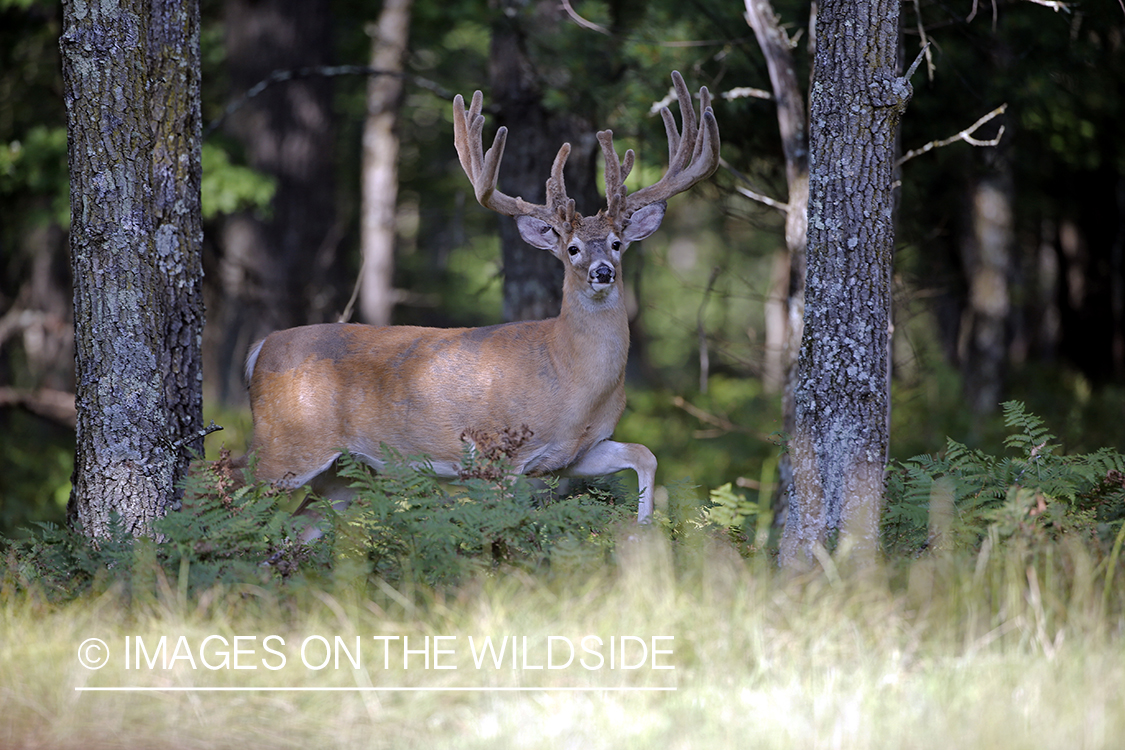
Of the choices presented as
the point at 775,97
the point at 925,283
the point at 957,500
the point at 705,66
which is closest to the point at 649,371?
the point at 925,283

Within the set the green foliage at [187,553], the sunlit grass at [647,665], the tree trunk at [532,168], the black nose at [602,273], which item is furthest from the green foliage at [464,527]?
the tree trunk at [532,168]

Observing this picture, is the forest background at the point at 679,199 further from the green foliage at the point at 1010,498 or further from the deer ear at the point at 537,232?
the deer ear at the point at 537,232

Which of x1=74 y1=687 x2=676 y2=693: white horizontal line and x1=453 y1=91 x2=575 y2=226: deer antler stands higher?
x1=453 y1=91 x2=575 y2=226: deer antler

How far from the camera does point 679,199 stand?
20703 mm

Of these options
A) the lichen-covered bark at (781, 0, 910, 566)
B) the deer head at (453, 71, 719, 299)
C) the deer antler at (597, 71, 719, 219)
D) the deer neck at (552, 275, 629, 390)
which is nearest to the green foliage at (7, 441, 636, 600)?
the lichen-covered bark at (781, 0, 910, 566)

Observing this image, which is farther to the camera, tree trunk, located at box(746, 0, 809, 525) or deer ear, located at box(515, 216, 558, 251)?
tree trunk, located at box(746, 0, 809, 525)

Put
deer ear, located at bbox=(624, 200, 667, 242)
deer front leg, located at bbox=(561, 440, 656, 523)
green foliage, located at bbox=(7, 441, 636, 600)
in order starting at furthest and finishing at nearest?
deer ear, located at bbox=(624, 200, 667, 242)
deer front leg, located at bbox=(561, 440, 656, 523)
green foliage, located at bbox=(7, 441, 636, 600)

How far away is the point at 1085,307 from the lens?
16578 millimetres

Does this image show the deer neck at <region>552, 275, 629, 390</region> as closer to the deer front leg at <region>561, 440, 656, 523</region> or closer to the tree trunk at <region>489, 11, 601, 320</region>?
the deer front leg at <region>561, 440, 656, 523</region>

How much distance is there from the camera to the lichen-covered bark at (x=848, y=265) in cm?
501

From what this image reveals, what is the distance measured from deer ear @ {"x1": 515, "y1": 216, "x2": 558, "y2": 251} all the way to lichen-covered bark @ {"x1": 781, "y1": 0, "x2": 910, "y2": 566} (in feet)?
5.67

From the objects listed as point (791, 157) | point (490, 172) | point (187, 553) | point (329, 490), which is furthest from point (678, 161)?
point (187, 553)

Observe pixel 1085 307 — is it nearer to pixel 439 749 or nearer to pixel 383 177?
pixel 383 177

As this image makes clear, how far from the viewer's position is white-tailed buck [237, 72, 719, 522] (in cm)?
609
